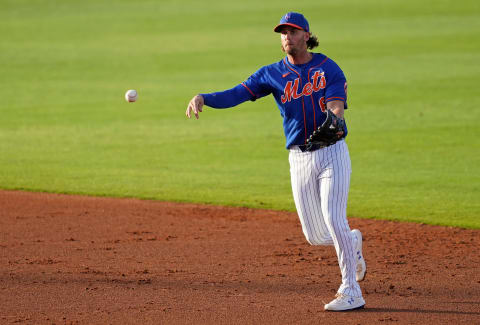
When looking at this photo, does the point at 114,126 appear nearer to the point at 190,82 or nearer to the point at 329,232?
the point at 190,82

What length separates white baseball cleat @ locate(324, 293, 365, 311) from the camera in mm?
5301

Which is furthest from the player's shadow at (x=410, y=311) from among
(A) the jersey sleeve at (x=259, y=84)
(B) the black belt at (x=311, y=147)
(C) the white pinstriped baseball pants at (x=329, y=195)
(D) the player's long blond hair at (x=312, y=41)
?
(D) the player's long blond hair at (x=312, y=41)

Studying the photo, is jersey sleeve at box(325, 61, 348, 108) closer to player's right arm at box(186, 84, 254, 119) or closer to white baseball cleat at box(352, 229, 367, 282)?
player's right arm at box(186, 84, 254, 119)

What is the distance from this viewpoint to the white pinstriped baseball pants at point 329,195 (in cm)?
527

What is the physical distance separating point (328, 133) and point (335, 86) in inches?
14.9

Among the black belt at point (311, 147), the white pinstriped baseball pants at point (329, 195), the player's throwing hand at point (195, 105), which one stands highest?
the player's throwing hand at point (195, 105)

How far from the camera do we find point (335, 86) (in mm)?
5273

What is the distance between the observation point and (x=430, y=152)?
36.4 feet

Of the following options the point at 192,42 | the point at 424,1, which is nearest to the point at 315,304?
the point at 192,42

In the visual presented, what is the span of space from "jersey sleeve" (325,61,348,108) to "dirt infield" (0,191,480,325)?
149 centimetres

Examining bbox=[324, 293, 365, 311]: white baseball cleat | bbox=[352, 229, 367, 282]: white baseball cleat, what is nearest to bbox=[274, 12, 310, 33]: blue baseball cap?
bbox=[352, 229, 367, 282]: white baseball cleat

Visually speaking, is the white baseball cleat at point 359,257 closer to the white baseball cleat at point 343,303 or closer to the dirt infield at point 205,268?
the dirt infield at point 205,268

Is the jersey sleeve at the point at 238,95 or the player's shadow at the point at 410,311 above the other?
the jersey sleeve at the point at 238,95

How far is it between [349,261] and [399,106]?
351 inches
